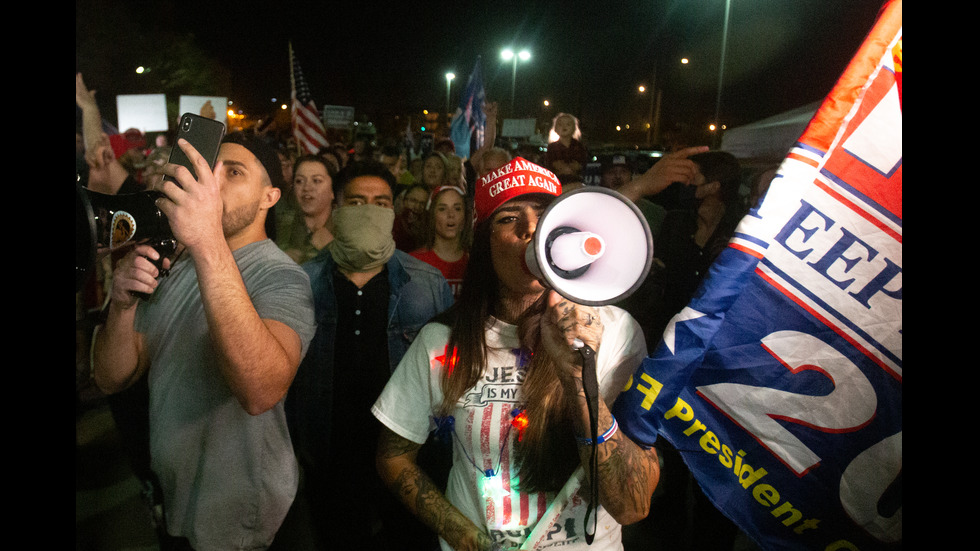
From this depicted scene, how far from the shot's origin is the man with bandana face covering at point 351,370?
277 centimetres

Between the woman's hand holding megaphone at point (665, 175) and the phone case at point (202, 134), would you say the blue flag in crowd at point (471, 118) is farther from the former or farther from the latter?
the phone case at point (202, 134)

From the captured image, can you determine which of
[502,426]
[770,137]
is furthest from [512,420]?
[770,137]

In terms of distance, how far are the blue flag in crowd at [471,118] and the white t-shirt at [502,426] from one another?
715cm

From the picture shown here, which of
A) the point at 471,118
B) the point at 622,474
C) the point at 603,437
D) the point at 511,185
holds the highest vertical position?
the point at 471,118

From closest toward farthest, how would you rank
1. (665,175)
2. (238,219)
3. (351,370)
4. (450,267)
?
(238,219), (665,175), (351,370), (450,267)

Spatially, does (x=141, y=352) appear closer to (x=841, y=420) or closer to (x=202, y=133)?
(x=202, y=133)

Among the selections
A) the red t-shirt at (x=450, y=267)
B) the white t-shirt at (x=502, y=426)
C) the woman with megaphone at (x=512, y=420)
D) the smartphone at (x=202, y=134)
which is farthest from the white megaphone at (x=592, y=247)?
the red t-shirt at (x=450, y=267)

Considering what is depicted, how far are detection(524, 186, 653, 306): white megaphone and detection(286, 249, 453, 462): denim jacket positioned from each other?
170cm

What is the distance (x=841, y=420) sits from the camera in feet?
4.21

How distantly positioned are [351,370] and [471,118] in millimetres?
6687

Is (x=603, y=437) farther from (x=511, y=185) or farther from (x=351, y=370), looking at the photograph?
(x=351, y=370)

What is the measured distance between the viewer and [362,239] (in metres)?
2.85

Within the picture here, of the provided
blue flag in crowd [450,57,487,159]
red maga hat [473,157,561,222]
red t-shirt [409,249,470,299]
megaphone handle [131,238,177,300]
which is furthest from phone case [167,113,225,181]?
blue flag in crowd [450,57,487,159]

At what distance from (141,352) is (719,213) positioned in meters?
3.21
